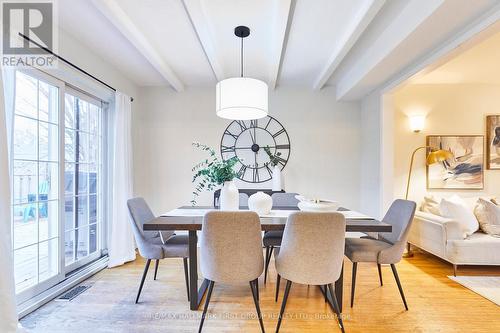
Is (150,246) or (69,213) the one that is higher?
(69,213)

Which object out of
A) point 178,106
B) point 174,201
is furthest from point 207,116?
point 174,201

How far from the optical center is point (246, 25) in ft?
7.45

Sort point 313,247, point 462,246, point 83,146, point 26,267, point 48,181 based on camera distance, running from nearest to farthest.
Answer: point 313,247
point 26,267
point 48,181
point 462,246
point 83,146

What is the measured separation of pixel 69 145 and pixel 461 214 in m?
4.44

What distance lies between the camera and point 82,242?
2951mm

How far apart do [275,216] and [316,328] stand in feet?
2.91

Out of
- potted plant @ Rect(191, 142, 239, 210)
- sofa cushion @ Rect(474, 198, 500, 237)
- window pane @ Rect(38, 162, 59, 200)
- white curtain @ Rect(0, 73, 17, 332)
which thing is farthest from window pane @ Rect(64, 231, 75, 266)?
sofa cushion @ Rect(474, 198, 500, 237)

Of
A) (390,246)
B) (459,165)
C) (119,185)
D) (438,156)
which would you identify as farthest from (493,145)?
(119,185)

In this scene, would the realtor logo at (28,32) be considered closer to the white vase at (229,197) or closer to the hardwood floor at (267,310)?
the white vase at (229,197)

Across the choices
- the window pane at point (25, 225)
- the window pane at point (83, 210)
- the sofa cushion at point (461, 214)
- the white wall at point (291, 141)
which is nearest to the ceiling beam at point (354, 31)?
the white wall at point (291, 141)

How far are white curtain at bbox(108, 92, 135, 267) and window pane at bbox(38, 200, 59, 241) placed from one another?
25.7 inches

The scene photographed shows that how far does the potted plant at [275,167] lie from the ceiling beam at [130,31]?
174 cm

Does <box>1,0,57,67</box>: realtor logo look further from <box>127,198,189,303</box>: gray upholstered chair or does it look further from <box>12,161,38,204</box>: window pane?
<box>127,198,189,303</box>: gray upholstered chair

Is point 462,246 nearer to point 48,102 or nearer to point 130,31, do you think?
point 130,31
